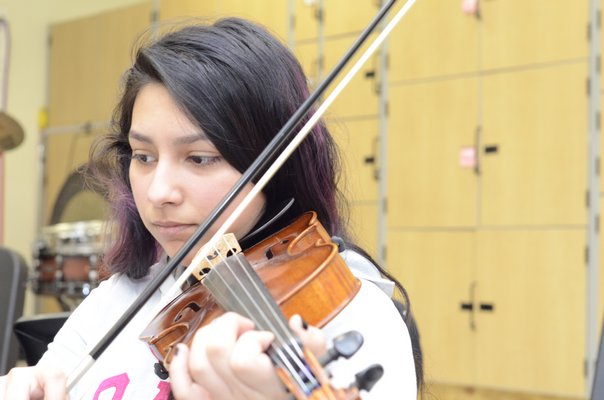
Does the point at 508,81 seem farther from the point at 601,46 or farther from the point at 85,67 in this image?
the point at 85,67

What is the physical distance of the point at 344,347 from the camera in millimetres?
602

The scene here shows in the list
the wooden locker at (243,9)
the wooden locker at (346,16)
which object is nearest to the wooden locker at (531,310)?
the wooden locker at (346,16)

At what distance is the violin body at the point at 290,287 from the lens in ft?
2.49

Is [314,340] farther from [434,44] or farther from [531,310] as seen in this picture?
[434,44]

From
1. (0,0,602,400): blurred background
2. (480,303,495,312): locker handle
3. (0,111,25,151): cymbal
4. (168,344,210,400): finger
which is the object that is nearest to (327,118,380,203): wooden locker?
(0,0,602,400): blurred background

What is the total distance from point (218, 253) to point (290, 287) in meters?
0.13

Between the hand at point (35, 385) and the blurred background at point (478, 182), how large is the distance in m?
2.94

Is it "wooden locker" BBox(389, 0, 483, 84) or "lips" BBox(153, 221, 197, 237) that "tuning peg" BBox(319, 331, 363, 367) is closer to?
"lips" BBox(153, 221, 197, 237)

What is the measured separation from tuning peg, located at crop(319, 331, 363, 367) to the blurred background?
124 inches

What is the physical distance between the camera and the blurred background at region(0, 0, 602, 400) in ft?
13.3

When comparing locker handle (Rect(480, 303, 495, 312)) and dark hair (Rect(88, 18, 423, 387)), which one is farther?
locker handle (Rect(480, 303, 495, 312))

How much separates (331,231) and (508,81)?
137 inches

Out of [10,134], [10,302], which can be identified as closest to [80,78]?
[10,134]

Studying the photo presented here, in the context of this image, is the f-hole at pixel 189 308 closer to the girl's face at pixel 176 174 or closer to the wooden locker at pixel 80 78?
the girl's face at pixel 176 174
